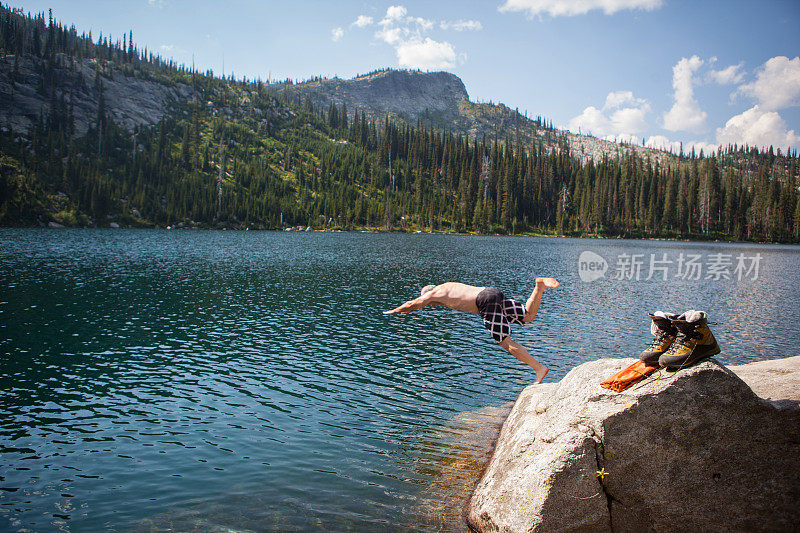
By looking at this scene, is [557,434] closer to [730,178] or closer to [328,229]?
[328,229]

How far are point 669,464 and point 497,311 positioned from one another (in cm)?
370

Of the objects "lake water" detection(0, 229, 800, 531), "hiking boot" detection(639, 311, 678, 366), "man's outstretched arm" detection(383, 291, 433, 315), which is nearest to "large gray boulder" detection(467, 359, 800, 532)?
"hiking boot" detection(639, 311, 678, 366)

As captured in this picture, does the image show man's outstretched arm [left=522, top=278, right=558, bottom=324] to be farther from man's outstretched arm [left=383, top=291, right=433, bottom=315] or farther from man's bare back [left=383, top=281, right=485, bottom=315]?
man's outstretched arm [left=383, top=291, right=433, bottom=315]

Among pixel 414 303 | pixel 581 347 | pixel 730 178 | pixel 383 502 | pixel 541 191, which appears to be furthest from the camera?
pixel 541 191

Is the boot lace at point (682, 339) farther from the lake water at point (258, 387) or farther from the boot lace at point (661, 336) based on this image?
the lake water at point (258, 387)

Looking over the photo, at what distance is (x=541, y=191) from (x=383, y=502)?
200m

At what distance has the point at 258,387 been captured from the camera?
1683 centimetres

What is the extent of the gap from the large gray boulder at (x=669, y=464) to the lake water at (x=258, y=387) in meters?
1.35

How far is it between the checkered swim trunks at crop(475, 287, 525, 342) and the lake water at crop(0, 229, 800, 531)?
1.90 metres

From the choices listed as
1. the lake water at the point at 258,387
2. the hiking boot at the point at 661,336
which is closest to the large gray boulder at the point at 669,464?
the hiking boot at the point at 661,336

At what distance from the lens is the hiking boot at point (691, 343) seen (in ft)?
22.1

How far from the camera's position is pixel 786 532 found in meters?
6.72

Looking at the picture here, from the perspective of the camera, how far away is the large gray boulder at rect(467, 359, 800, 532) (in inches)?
264

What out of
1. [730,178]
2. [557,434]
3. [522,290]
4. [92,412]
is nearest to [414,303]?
[557,434]
